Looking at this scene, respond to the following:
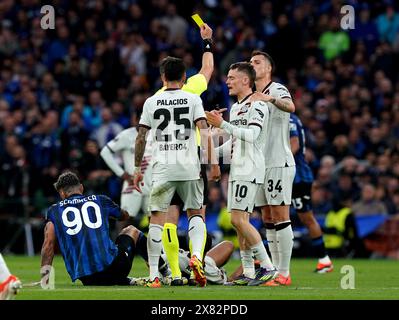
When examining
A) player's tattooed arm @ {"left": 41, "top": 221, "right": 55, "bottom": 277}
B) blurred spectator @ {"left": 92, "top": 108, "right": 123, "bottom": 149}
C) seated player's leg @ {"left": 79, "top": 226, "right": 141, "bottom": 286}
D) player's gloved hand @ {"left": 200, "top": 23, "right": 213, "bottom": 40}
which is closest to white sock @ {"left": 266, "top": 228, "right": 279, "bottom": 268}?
seated player's leg @ {"left": 79, "top": 226, "right": 141, "bottom": 286}

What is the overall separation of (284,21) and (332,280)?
12674 millimetres

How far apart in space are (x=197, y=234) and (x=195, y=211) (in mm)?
333

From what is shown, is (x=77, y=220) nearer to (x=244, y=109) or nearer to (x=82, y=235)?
(x=82, y=235)

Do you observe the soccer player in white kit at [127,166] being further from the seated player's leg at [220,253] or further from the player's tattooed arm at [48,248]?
the player's tattooed arm at [48,248]

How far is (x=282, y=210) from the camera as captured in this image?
46.5ft

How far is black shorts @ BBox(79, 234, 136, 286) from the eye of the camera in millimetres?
13320

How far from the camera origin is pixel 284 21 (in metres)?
27.0

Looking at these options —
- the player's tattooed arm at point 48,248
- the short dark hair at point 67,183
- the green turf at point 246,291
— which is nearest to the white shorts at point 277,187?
the green turf at point 246,291

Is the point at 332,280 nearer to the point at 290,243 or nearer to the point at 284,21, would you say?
the point at 290,243

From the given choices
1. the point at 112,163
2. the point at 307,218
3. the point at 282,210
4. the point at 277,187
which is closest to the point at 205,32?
the point at 277,187

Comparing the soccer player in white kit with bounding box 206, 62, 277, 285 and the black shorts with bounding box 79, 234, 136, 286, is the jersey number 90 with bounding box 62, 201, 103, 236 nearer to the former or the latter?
the black shorts with bounding box 79, 234, 136, 286

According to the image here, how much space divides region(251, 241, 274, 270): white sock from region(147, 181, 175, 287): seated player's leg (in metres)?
1.16
